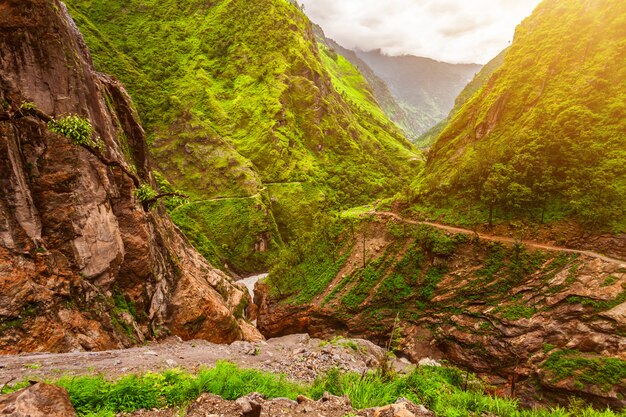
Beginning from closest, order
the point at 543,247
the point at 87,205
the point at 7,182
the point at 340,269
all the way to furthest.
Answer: the point at 7,182, the point at 87,205, the point at 543,247, the point at 340,269

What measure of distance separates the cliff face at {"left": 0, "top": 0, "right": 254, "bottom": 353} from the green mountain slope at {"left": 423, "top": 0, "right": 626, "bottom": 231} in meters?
50.6

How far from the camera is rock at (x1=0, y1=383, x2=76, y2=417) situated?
6419 mm

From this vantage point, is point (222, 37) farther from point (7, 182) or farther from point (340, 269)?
point (7, 182)

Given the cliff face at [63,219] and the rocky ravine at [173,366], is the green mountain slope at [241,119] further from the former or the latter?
the rocky ravine at [173,366]

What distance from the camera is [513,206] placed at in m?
48.7

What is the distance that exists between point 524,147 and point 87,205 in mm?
59276

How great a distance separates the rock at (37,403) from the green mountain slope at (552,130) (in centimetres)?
5463

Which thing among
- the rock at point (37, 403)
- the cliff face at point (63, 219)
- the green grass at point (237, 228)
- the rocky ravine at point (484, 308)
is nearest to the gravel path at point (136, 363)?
the cliff face at point (63, 219)

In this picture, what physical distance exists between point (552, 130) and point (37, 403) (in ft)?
208

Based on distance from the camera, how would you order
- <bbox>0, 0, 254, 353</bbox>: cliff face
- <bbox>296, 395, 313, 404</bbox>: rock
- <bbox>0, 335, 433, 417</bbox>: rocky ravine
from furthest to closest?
<bbox>0, 0, 254, 353</bbox>: cliff face → <bbox>296, 395, 313, 404</bbox>: rock → <bbox>0, 335, 433, 417</bbox>: rocky ravine

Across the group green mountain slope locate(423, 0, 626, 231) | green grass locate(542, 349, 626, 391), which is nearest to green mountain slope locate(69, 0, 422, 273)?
green mountain slope locate(423, 0, 626, 231)

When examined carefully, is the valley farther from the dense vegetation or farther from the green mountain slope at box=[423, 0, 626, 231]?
the green mountain slope at box=[423, 0, 626, 231]

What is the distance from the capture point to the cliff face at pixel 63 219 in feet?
58.7

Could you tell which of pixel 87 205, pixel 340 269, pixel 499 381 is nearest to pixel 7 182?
pixel 87 205
